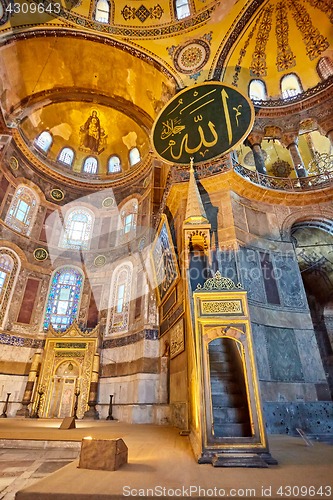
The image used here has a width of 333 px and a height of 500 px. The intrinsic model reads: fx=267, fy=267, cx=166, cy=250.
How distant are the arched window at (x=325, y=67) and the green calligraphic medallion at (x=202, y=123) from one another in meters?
3.69

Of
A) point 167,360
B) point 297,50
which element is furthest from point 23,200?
point 297,50

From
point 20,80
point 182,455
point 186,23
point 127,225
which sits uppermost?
point 186,23

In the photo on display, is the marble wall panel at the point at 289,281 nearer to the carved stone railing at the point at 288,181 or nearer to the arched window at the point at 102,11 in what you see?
the carved stone railing at the point at 288,181

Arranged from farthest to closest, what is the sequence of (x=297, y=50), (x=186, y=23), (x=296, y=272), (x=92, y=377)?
(x=186, y=23) < (x=297, y=50) < (x=92, y=377) < (x=296, y=272)

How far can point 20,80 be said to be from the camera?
1150 cm

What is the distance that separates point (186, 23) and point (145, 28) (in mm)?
1757

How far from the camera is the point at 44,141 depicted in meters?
13.0

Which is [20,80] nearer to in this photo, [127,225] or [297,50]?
[127,225]

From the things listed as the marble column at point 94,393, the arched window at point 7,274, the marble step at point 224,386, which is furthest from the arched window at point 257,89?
the marble column at point 94,393

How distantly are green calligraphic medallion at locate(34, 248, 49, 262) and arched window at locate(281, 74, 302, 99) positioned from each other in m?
11.3

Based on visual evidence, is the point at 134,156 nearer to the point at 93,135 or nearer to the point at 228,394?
the point at 93,135

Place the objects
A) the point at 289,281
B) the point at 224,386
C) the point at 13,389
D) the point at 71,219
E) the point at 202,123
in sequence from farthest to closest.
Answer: the point at 71,219, the point at 13,389, the point at 202,123, the point at 289,281, the point at 224,386

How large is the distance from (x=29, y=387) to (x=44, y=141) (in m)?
10.8

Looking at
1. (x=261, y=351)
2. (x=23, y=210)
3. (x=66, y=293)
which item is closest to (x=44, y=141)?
(x=23, y=210)
